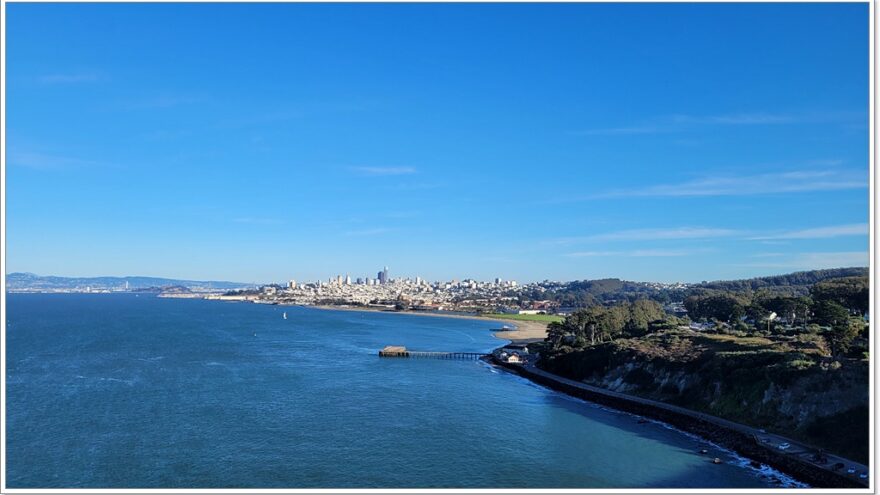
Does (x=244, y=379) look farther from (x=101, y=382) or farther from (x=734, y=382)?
(x=734, y=382)

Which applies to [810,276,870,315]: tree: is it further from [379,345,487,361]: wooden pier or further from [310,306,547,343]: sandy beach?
[310,306,547,343]: sandy beach

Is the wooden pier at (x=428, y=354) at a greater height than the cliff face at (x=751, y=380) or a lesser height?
lesser

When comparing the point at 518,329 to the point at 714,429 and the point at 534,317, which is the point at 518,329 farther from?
the point at 714,429

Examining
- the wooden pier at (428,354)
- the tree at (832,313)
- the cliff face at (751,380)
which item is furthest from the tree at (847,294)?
the wooden pier at (428,354)

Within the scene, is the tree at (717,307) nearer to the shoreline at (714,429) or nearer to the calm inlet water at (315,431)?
the shoreline at (714,429)

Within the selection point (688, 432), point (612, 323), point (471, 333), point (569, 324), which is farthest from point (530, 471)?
point (471, 333)

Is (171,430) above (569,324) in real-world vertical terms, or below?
below

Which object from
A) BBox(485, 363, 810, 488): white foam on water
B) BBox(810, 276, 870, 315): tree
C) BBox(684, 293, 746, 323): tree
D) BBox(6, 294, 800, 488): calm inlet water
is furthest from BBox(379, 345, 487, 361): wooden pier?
BBox(810, 276, 870, 315): tree

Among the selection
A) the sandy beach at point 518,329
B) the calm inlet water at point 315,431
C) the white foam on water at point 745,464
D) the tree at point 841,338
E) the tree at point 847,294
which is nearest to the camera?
the white foam on water at point 745,464

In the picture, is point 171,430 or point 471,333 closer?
point 171,430
